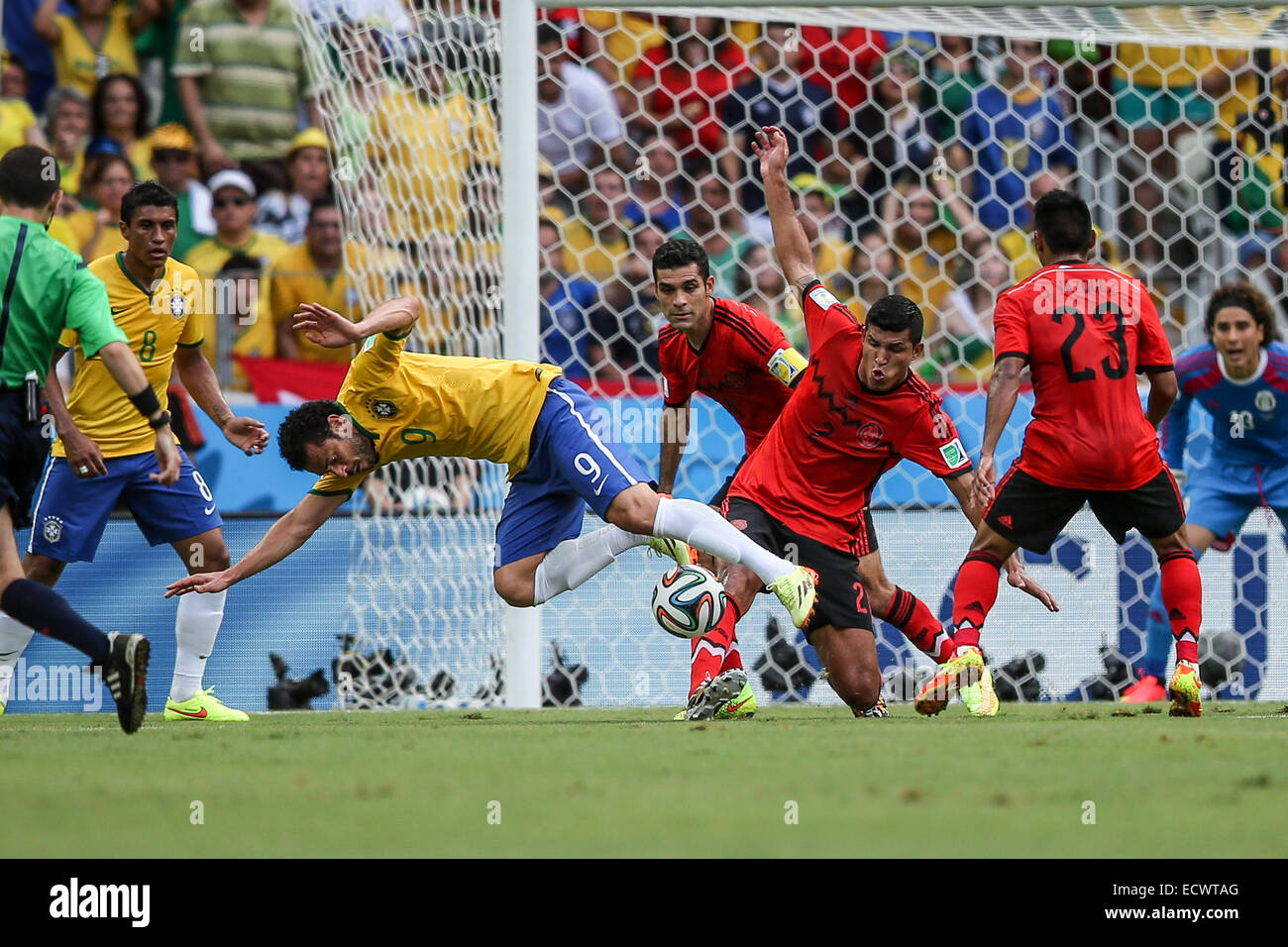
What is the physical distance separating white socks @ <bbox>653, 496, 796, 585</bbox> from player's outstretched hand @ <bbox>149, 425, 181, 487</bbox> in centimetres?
167

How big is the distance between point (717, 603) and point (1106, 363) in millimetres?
1669

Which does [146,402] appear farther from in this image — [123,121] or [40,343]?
[123,121]

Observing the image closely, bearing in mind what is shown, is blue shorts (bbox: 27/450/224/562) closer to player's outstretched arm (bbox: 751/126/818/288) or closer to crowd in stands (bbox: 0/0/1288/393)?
crowd in stands (bbox: 0/0/1288/393)

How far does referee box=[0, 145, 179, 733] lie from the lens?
16.5 ft

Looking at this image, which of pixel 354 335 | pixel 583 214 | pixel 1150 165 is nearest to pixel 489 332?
pixel 583 214

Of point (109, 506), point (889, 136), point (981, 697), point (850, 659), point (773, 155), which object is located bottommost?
point (981, 697)

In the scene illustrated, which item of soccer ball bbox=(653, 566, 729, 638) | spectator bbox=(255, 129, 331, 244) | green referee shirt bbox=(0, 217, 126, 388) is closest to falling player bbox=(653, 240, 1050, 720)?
soccer ball bbox=(653, 566, 729, 638)

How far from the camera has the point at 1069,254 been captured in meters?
5.90

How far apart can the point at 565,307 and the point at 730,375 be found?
2.88 m

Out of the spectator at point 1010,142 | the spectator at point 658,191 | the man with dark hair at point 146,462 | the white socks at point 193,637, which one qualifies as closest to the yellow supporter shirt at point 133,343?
the man with dark hair at point 146,462

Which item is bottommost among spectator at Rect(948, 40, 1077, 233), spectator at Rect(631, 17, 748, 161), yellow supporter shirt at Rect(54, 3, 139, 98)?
spectator at Rect(948, 40, 1077, 233)

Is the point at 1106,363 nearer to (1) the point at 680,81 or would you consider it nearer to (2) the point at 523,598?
(2) the point at 523,598

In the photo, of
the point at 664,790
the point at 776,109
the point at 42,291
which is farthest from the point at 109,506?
the point at 776,109

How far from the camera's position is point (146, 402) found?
5.00m
